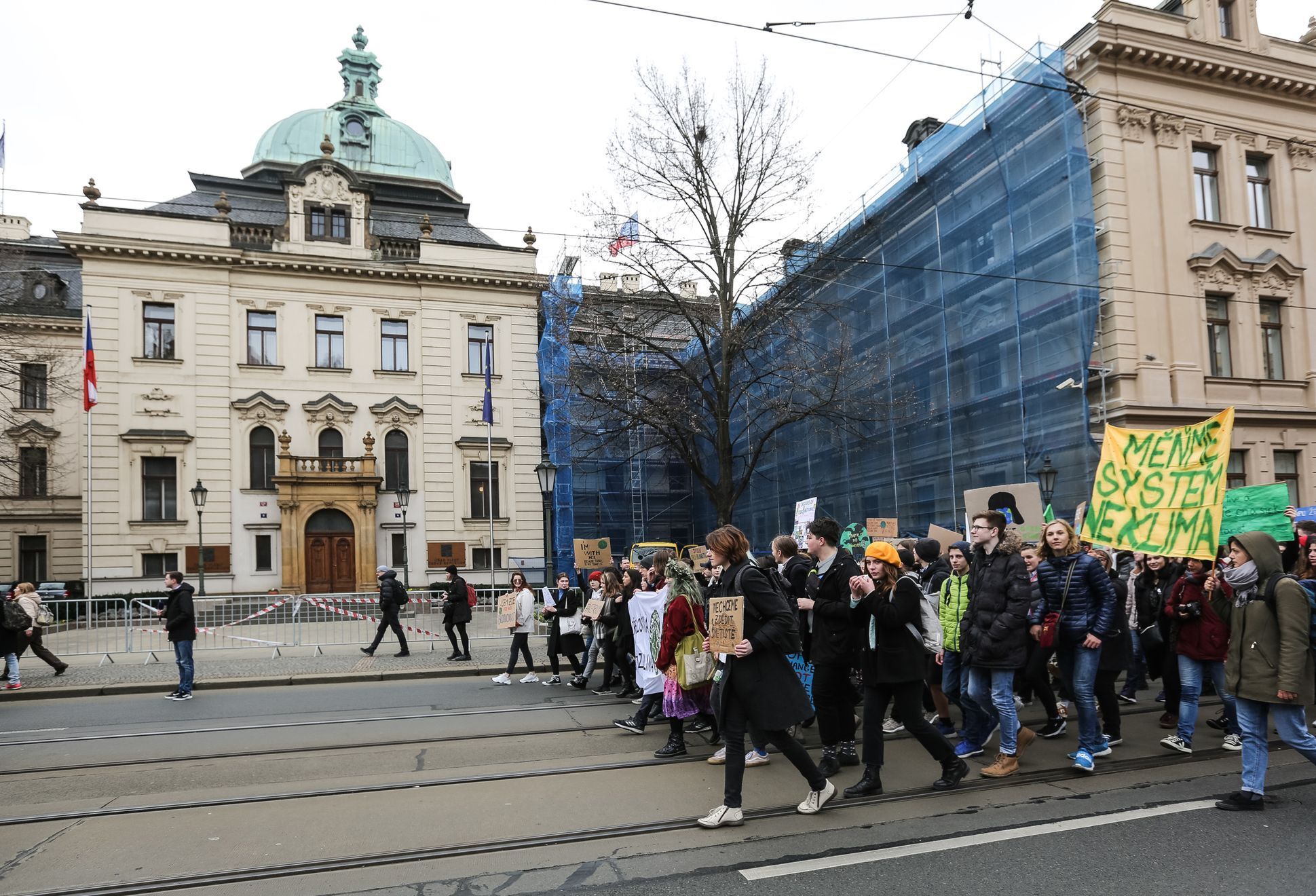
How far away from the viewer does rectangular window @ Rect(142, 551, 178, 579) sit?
31125mm

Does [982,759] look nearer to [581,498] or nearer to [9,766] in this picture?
[9,766]

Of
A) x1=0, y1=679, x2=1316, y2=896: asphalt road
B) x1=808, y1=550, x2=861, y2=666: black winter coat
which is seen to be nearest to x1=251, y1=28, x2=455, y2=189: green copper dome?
x1=0, y1=679, x2=1316, y2=896: asphalt road

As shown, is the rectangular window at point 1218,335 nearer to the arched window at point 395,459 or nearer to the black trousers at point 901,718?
the black trousers at point 901,718

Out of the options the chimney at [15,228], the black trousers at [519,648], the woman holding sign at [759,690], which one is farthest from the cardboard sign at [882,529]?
the chimney at [15,228]

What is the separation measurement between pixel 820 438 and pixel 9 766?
24767mm

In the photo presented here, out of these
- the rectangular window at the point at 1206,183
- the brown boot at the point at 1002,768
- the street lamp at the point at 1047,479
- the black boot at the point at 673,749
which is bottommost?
the black boot at the point at 673,749

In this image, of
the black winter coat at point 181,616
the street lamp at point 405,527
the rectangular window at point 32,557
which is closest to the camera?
the black winter coat at point 181,616

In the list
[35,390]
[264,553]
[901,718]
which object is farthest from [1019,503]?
[35,390]

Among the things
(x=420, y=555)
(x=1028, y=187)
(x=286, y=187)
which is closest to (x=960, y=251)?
(x=1028, y=187)

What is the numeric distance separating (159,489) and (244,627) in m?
16.4

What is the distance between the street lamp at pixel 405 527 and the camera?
29703mm

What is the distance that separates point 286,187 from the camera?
34.1m

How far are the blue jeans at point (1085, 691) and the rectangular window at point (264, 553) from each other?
1199 inches

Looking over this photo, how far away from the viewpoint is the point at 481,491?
35.0m
